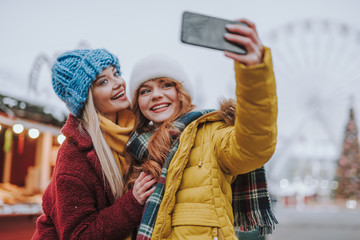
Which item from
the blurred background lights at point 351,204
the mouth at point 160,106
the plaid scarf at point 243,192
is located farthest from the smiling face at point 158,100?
the blurred background lights at point 351,204

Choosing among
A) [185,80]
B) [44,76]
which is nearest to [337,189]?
[44,76]

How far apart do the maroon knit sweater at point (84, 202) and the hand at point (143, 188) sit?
3cm

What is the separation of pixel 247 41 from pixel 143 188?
0.86m

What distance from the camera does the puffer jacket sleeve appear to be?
1.03 m

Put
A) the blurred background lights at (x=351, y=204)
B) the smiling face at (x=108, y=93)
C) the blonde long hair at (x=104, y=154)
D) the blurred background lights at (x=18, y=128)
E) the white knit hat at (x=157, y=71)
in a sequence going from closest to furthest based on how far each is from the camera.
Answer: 1. the blonde long hair at (x=104, y=154)
2. the white knit hat at (x=157, y=71)
3. the smiling face at (x=108, y=93)
4. the blurred background lights at (x=18, y=128)
5. the blurred background lights at (x=351, y=204)

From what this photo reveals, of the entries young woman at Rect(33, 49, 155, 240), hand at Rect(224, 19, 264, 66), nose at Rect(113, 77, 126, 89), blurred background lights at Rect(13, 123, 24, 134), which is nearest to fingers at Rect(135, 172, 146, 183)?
young woman at Rect(33, 49, 155, 240)

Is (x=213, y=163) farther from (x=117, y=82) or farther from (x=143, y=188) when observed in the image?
(x=117, y=82)

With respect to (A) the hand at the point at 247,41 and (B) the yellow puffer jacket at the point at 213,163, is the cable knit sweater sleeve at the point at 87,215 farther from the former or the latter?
(A) the hand at the point at 247,41

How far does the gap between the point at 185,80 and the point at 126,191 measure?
0.65 meters

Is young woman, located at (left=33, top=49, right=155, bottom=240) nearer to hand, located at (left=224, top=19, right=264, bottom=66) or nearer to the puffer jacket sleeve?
the puffer jacket sleeve

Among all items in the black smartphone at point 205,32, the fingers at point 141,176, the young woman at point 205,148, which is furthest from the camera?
the fingers at point 141,176

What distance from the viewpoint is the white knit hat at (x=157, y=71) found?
1.84m

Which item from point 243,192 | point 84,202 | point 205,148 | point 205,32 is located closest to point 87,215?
point 84,202

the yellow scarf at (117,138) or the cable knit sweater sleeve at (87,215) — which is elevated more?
the yellow scarf at (117,138)
